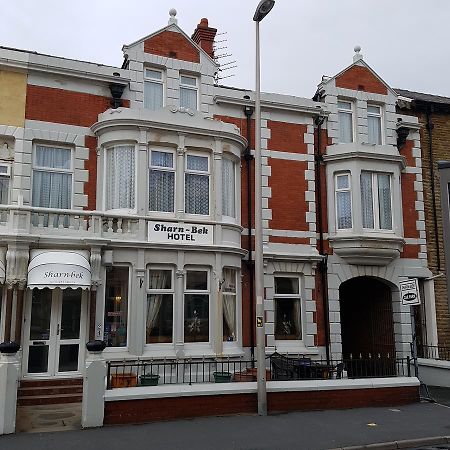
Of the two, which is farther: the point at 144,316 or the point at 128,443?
the point at 144,316

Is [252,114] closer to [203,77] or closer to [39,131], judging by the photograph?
[203,77]

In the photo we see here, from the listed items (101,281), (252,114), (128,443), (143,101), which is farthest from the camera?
(252,114)

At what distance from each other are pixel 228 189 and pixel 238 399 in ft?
21.8

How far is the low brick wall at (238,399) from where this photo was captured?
1047cm

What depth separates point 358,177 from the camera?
1712 cm

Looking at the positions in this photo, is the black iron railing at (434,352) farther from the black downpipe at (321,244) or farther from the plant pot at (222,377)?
the plant pot at (222,377)

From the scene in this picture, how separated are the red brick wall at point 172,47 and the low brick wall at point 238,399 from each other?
10.3 meters

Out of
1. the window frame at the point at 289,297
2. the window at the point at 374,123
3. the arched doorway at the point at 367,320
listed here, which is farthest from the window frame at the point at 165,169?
the arched doorway at the point at 367,320

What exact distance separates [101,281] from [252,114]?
24.5 ft

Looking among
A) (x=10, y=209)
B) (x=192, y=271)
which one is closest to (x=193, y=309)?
(x=192, y=271)

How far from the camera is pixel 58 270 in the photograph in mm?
12461

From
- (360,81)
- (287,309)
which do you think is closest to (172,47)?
(360,81)

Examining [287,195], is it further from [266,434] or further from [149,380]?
[266,434]

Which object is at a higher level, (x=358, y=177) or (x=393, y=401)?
(x=358, y=177)
